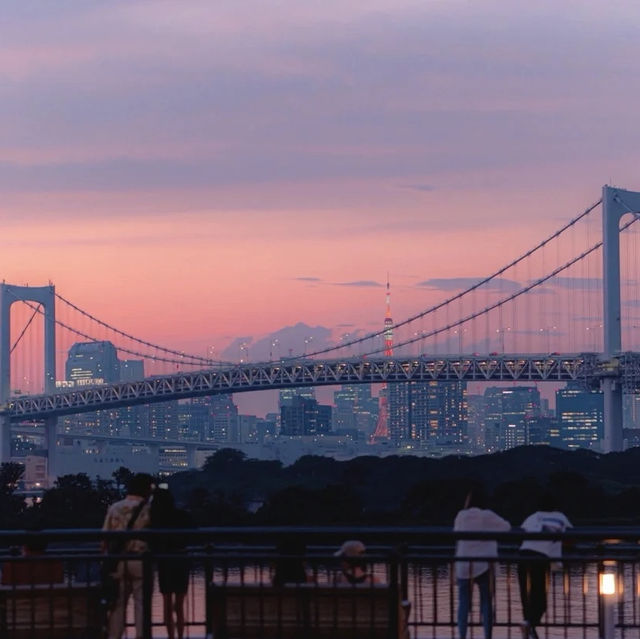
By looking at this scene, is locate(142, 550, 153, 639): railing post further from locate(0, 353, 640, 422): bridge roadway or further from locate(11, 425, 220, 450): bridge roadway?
locate(11, 425, 220, 450): bridge roadway

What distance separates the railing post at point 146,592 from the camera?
452 inches

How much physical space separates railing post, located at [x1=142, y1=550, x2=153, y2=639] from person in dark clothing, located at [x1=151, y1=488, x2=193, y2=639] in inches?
42.7

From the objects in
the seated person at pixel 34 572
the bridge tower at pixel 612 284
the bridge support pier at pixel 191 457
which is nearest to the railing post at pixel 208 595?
the seated person at pixel 34 572

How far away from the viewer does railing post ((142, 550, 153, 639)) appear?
1148 cm

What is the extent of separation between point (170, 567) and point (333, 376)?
75.8m

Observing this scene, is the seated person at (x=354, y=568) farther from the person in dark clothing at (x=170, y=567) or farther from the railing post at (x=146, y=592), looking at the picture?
the person in dark clothing at (x=170, y=567)

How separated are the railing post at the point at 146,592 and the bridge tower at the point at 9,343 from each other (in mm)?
91092

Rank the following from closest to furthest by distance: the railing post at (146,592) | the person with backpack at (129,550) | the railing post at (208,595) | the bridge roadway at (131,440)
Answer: the railing post at (146,592), the railing post at (208,595), the person with backpack at (129,550), the bridge roadway at (131,440)

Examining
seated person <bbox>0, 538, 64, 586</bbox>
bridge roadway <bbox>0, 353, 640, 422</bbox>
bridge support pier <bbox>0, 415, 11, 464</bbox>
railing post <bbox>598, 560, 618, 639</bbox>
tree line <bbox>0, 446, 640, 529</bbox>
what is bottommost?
tree line <bbox>0, 446, 640, 529</bbox>

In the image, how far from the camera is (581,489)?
69125 mm

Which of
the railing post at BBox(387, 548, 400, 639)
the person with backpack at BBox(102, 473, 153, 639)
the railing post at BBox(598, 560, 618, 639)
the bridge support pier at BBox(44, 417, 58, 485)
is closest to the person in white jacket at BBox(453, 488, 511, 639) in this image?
the railing post at BBox(598, 560, 618, 639)

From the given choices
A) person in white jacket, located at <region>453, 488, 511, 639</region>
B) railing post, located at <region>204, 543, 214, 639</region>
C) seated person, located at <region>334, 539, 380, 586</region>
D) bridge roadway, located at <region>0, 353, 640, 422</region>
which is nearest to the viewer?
seated person, located at <region>334, 539, 380, 586</region>

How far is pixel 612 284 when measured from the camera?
72.4 m

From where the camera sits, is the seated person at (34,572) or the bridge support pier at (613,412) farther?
the bridge support pier at (613,412)
